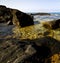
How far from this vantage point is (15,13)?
24.2 metres

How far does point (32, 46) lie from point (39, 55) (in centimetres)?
70

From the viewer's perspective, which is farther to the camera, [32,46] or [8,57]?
[32,46]

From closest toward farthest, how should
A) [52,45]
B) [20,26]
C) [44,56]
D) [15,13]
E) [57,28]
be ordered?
[44,56] → [52,45] → [57,28] → [20,26] → [15,13]

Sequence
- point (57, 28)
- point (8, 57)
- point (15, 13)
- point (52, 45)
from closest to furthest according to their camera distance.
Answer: point (8, 57) → point (52, 45) → point (57, 28) → point (15, 13)

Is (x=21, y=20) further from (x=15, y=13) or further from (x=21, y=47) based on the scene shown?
(x=21, y=47)

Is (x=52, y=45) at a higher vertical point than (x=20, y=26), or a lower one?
higher

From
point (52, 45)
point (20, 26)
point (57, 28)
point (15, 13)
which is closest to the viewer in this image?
point (52, 45)

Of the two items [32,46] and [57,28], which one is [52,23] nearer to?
[57,28]

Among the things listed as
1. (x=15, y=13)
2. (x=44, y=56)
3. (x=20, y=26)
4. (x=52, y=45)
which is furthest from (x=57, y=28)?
(x=44, y=56)

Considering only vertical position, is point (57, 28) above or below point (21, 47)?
below

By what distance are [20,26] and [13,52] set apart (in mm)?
13618

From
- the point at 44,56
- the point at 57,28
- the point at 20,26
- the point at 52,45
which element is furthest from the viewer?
the point at 20,26

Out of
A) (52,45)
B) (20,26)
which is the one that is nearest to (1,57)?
(52,45)

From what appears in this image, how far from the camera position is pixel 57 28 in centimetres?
1977
